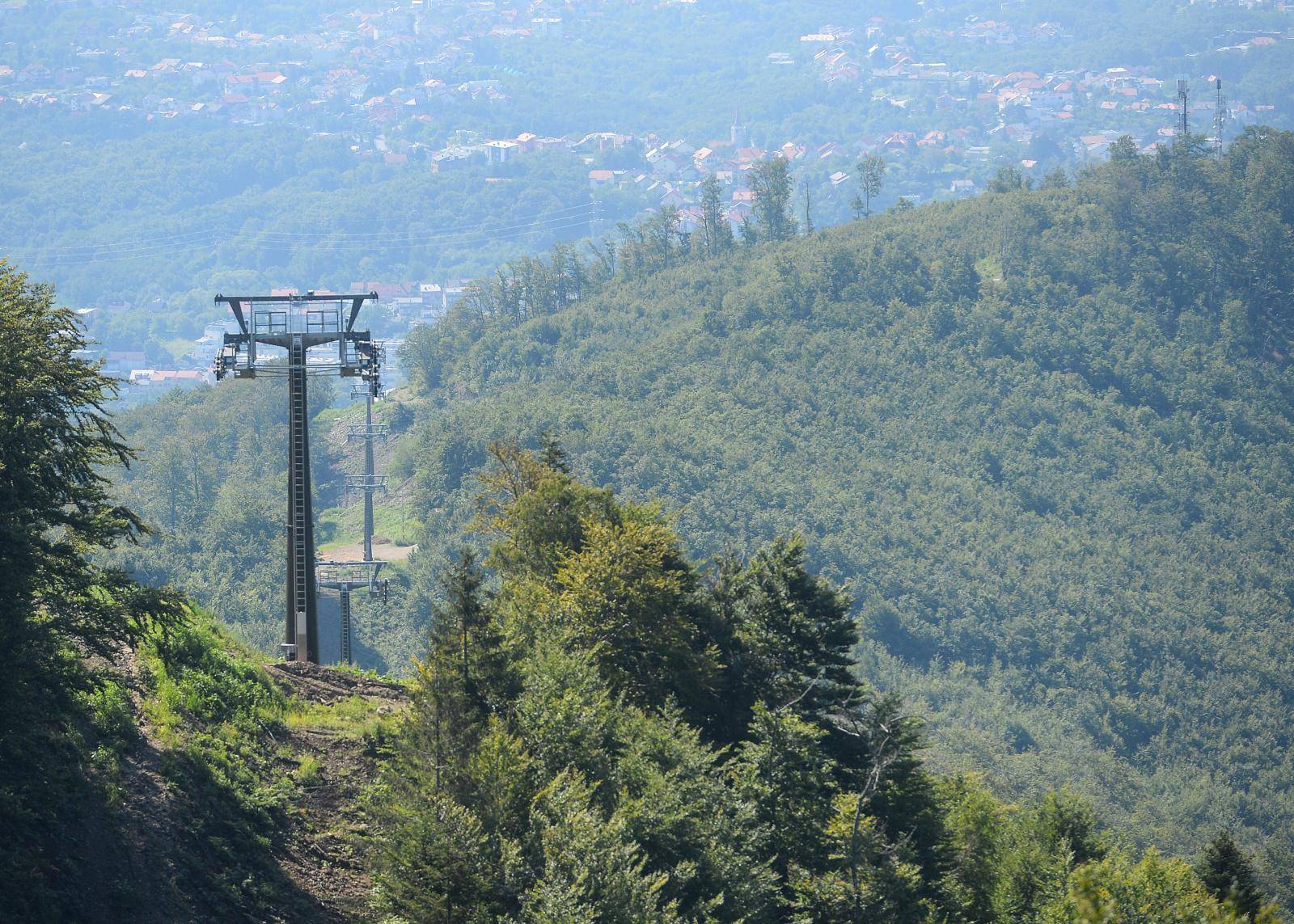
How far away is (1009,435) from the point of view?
12319 cm

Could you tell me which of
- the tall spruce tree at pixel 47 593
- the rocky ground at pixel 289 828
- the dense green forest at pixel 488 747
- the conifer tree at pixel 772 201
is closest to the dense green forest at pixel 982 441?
the conifer tree at pixel 772 201

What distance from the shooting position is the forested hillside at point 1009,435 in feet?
315

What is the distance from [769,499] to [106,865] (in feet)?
291

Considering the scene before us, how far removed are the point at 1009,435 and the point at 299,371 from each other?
9806cm

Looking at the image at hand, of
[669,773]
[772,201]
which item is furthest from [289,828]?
[772,201]

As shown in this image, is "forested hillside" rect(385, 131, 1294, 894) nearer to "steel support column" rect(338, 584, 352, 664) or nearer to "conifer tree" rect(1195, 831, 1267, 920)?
"conifer tree" rect(1195, 831, 1267, 920)

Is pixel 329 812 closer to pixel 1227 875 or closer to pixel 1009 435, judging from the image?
pixel 1227 875

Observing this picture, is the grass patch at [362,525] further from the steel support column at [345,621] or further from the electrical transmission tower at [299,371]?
the electrical transmission tower at [299,371]

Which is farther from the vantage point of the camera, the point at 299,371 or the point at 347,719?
the point at 299,371

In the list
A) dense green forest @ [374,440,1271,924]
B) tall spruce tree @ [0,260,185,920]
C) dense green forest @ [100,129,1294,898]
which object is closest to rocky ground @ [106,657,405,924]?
tall spruce tree @ [0,260,185,920]

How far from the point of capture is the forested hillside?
96.0 m

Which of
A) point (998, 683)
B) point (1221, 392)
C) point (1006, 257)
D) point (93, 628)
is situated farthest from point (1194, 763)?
point (93, 628)

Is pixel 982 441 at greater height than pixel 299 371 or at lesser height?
lesser

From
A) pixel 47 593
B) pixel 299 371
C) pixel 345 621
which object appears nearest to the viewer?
pixel 47 593
